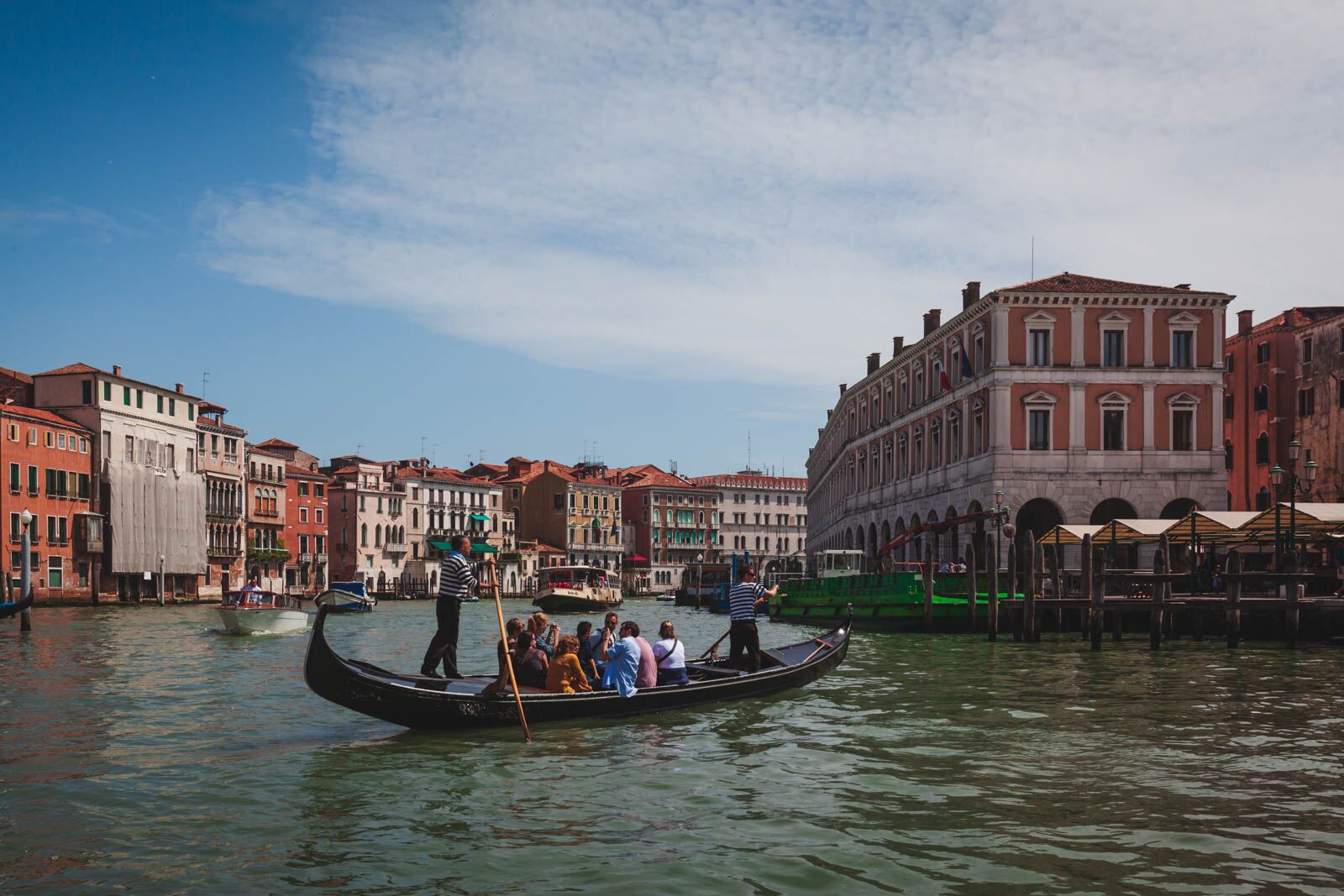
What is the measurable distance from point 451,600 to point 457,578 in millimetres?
295

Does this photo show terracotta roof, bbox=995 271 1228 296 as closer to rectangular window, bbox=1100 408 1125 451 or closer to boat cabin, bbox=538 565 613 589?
rectangular window, bbox=1100 408 1125 451

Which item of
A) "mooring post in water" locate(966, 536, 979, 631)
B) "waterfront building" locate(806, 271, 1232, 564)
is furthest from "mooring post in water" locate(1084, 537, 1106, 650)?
"waterfront building" locate(806, 271, 1232, 564)

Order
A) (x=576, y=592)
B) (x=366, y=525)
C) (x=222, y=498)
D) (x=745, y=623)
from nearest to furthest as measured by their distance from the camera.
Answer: (x=745, y=623) → (x=576, y=592) → (x=222, y=498) → (x=366, y=525)

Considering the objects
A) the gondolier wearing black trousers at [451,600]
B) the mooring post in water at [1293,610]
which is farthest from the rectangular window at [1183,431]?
the gondolier wearing black trousers at [451,600]

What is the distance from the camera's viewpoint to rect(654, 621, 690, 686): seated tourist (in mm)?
13703

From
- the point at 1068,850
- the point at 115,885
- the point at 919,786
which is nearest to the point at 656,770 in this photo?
the point at 919,786

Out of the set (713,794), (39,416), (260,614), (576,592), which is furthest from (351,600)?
(713,794)

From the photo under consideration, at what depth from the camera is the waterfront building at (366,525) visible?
78875 millimetres

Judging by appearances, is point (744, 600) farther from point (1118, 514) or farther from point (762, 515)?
point (762, 515)

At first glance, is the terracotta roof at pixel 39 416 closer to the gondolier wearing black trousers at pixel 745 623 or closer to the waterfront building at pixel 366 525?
the waterfront building at pixel 366 525

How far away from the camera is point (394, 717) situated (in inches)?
461

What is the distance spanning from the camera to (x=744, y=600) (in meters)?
15.3

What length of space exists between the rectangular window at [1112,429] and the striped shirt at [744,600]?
84.5 feet

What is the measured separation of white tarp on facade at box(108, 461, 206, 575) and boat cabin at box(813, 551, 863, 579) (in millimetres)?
30481
